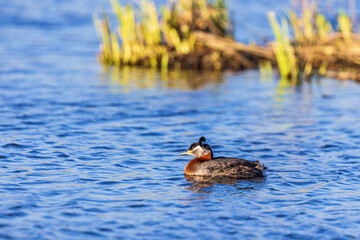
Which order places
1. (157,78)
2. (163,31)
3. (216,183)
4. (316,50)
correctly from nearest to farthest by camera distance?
(216,183), (157,78), (316,50), (163,31)

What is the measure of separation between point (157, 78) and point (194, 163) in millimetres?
10332

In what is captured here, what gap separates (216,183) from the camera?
36.4ft

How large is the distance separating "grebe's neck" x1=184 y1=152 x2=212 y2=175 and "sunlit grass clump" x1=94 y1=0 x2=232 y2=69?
11225 millimetres

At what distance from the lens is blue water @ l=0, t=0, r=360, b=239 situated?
895 centimetres

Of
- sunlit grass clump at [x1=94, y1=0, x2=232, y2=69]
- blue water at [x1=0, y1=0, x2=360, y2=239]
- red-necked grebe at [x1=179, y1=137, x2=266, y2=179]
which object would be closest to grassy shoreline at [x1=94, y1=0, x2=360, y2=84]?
sunlit grass clump at [x1=94, y1=0, x2=232, y2=69]

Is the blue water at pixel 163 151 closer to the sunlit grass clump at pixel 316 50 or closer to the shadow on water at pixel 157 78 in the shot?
the shadow on water at pixel 157 78

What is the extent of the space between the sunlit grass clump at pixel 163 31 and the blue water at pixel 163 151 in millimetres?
994

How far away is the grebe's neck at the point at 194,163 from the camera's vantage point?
11469 mm

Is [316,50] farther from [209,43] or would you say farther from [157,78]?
[157,78]

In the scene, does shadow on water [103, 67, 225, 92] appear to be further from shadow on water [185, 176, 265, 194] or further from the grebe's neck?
shadow on water [185, 176, 265, 194]

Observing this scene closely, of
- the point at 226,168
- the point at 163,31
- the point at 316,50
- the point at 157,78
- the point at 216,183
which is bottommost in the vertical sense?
the point at 216,183

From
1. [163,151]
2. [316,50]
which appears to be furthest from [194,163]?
[316,50]

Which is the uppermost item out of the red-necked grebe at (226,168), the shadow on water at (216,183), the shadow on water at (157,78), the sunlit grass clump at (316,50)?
the sunlit grass clump at (316,50)

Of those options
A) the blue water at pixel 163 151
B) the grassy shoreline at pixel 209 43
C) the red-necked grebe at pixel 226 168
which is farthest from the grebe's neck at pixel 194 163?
the grassy shoreline at pixel 209 43
